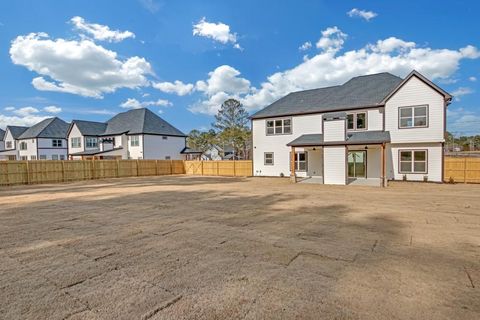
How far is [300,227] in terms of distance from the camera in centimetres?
679

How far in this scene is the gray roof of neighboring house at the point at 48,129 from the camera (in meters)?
42.5

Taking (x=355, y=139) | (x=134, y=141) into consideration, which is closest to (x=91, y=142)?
(x=134, y=141)

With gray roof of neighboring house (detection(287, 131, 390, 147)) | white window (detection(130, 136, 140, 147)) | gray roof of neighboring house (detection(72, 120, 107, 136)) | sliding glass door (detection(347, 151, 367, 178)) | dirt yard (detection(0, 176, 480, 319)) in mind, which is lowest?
dirt yard (detection(0, 176, 480, 319))

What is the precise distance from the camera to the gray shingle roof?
19969 millimetres

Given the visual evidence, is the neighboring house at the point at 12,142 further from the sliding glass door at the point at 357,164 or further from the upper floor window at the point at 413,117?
the upper floor window at the point at 413,117

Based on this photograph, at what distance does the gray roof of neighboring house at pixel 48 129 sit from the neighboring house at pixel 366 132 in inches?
1484

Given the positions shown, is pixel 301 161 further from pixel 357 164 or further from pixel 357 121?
pixel 357 121

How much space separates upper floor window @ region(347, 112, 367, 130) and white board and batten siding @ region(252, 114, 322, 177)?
2.31 meters

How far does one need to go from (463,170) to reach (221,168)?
19978mm

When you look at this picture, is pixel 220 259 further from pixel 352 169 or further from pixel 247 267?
pixel 352 169

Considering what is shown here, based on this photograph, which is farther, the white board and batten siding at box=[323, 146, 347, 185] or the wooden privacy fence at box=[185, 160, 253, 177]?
the wooden privacy fence at box=[185, 160, 253, 177]

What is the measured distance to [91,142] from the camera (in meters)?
38.9

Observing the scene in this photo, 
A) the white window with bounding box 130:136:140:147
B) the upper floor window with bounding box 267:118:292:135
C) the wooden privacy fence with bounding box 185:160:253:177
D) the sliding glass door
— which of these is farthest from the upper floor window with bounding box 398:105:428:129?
the white window with bounding box 130:136:140:147

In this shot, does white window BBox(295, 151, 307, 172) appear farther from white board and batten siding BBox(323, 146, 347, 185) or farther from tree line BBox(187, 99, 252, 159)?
tree line BBox(187, 99, 252, 159)
